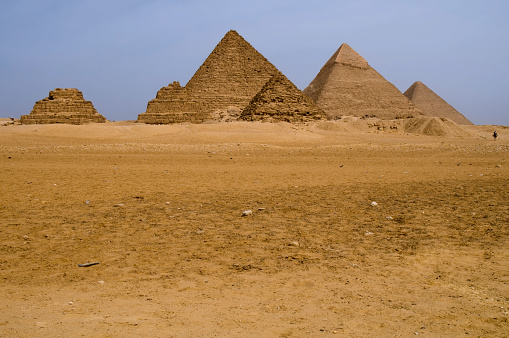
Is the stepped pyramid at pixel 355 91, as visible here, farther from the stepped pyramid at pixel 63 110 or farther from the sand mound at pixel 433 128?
the stepped pyramid at pixel 63 110

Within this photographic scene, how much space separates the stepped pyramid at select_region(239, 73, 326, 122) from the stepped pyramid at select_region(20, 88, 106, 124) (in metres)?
12.6

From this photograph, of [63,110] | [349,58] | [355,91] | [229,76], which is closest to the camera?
[63,110]

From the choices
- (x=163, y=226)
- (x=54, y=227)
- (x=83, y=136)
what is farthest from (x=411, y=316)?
(x=83, y=136)

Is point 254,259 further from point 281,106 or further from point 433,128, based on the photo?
point 281,106

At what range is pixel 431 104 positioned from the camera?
8531 cm

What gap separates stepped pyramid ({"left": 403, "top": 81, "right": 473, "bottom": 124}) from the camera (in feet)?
274

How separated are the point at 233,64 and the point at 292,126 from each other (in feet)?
90.9

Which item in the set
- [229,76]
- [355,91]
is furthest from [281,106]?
[355,91]

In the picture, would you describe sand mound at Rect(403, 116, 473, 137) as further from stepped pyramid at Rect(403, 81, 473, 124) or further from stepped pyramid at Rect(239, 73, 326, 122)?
stepped pyramid at Rect(403, 81, 473, 124)

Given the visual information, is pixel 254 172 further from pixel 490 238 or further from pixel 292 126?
pixel 292 126

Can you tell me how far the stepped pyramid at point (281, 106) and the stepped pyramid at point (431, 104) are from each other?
1949 inches

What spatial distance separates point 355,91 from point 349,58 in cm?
683

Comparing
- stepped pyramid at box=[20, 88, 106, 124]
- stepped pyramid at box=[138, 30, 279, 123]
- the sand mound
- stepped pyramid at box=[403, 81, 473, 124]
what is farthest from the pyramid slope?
stepped pyramid at box=[403, 81, 473, 124]

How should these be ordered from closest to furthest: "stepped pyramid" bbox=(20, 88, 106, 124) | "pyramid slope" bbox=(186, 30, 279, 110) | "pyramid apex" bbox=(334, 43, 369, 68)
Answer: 1. "stepped pyramid" bbox=(20, 88, 106, 124)
2. "pyramid slope" bbox=(186, 30, 279, 110)
3. "pyramid apex" bbox=(334, 43, 369, 68)
